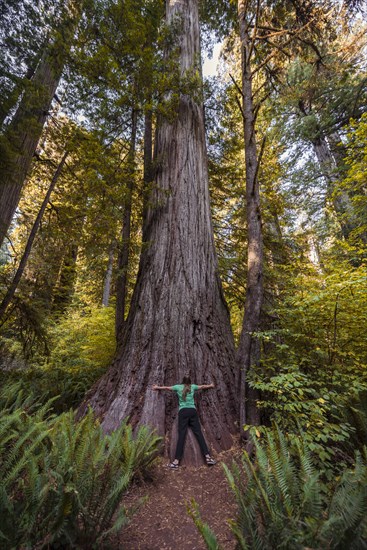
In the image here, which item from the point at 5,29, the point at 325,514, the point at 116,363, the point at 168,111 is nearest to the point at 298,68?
the point at 168,111

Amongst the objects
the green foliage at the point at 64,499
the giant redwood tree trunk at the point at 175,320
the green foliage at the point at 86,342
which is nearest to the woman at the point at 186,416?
the giant redwood tree trunk at the point at 175,320

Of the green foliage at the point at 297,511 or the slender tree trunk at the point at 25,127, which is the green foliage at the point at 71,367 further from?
the green foliage at the point at 297,511

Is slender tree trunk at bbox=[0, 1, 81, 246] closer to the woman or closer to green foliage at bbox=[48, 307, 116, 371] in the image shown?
green foliage at bbox=[48, 307, 116, 371]

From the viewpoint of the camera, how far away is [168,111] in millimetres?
4770

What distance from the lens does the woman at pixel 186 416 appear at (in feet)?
10.3

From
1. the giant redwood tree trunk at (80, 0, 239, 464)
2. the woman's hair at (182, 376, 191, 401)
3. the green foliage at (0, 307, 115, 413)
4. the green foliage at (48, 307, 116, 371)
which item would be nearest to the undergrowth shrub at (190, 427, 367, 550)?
the woman's hair at (182, 376, 191, 401)

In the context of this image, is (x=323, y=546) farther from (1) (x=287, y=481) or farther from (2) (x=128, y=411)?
(2) (x=128, y=411)

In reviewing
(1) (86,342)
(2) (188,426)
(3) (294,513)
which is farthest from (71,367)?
(3) (294,513)

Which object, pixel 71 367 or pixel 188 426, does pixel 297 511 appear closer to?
pixel 188 426

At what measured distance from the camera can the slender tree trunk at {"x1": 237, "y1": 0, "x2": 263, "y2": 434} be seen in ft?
11.5

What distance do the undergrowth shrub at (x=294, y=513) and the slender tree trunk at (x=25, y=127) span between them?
465 cm

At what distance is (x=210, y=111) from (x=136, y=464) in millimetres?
7713

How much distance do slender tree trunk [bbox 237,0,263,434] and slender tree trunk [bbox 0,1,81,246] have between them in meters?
3.45

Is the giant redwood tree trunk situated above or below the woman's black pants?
above
